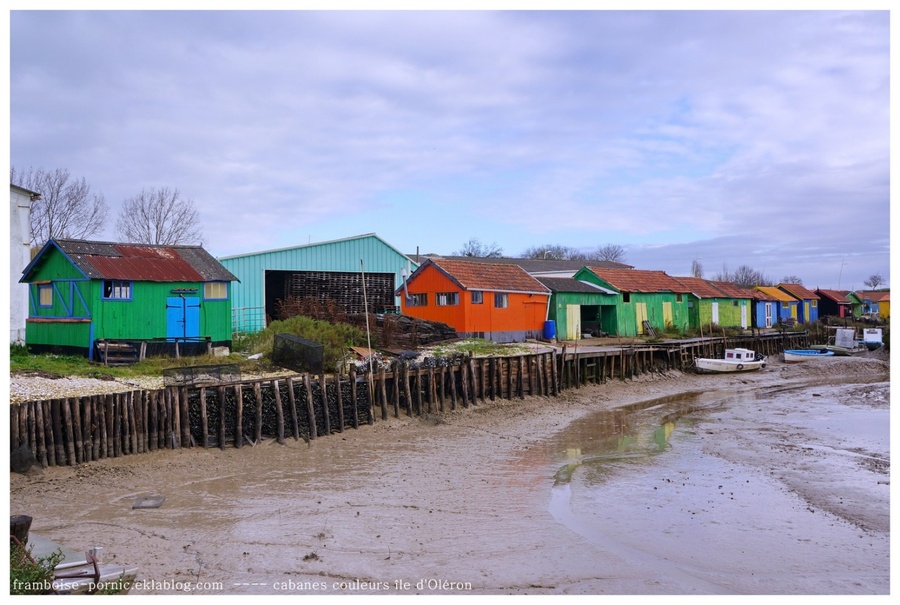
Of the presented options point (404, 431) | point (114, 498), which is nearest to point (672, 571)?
point (114, 498)

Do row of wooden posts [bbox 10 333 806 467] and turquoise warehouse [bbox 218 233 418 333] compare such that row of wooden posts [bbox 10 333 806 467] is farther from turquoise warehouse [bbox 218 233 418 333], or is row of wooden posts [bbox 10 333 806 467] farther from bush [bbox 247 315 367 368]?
turquoise warehouse [bbox 218 233 418 333]

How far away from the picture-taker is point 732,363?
3906 cm

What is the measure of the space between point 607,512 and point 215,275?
17.9m

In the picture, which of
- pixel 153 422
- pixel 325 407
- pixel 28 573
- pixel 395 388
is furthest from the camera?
pixel 395 388

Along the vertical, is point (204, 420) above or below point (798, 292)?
below

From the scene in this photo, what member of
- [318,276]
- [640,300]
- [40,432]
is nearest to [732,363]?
[640,300]

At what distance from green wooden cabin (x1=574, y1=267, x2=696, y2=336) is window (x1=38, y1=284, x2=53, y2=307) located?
29814mm

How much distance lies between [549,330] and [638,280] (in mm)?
11365

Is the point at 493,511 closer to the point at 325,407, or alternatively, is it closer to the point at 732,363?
the point at 325,407

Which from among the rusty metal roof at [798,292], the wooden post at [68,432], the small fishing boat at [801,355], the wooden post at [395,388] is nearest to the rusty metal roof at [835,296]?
the rusty metal roof at [798,292]

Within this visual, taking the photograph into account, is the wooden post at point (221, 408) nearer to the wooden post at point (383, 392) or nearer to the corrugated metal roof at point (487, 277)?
the wooden post at point (383, 392)

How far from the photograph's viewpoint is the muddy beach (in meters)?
9.73

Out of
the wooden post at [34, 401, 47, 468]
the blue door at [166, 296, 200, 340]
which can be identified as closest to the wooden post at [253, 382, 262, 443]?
the wooden post at [34, 401, 47, 468]

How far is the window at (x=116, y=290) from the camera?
23.5 meters
